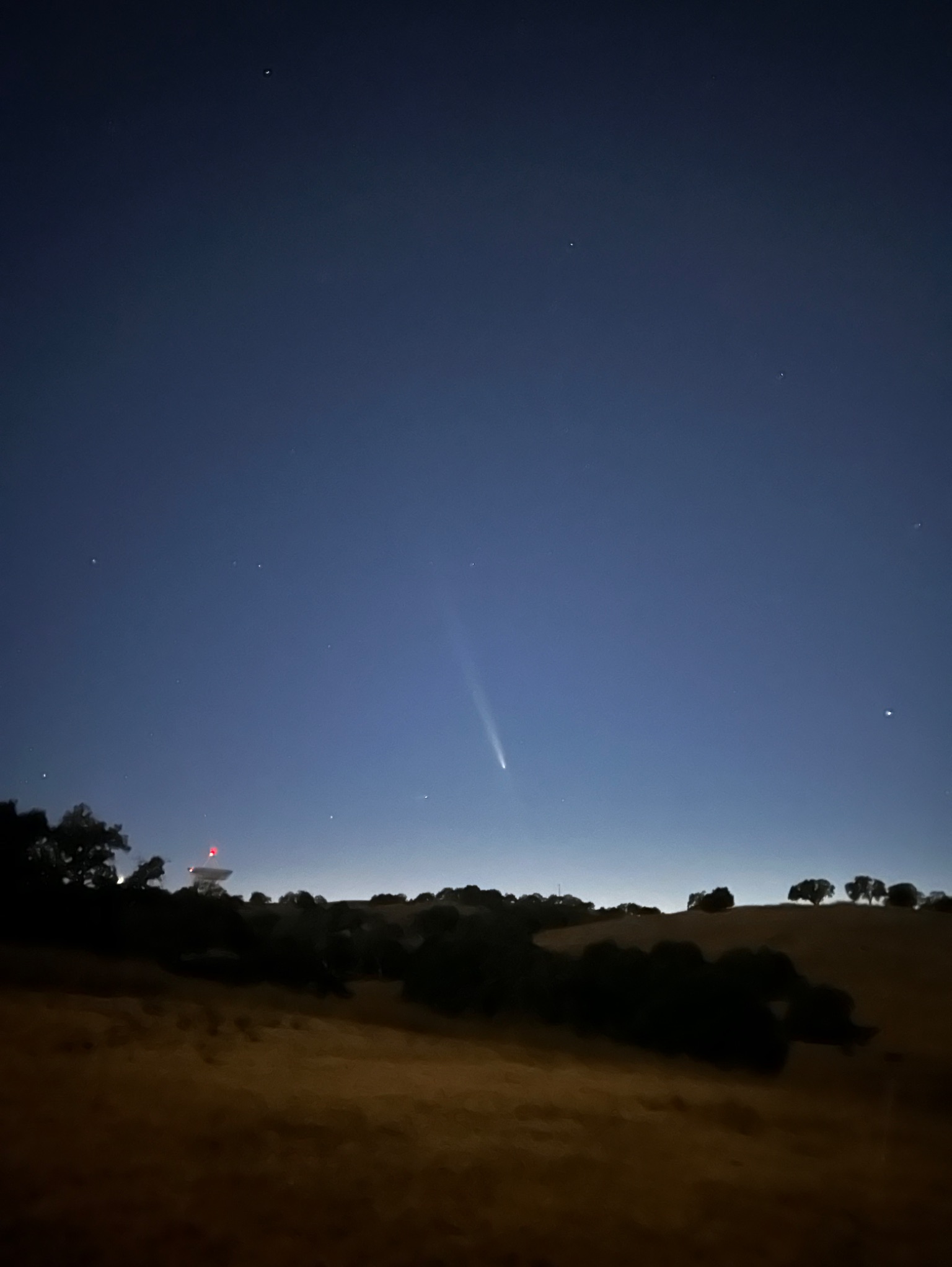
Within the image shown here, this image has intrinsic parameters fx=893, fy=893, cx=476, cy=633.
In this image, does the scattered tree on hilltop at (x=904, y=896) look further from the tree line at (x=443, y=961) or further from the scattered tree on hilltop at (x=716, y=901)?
the tree line at (x=443, y=961)

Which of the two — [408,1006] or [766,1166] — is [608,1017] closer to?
[408,1006]

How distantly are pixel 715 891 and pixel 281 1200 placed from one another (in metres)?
42.6

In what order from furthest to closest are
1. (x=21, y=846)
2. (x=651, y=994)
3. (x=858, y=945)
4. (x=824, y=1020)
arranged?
(x=858, y=945) → (x=21, y=846) → (x=651, y=994) → (x=824, y=1020)

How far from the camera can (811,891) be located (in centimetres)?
4916

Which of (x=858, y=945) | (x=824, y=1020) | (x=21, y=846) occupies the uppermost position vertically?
(x=21, y=846)

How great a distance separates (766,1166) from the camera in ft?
32.0

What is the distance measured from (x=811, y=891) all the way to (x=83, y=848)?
3853 cm

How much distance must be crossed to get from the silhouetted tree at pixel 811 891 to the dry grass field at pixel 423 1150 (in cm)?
3356

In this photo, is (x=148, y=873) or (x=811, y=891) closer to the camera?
(x=148, y=873)

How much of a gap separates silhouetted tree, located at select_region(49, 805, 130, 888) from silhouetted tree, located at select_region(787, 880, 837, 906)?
36.1 metres

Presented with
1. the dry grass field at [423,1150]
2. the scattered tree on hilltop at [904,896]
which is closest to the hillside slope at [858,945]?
the dry grass field at [423,1150]

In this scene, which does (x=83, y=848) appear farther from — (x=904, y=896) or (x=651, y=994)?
(x=904, y=896)

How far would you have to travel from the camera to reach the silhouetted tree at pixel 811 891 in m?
48.9

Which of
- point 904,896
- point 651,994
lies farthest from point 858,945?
point 904,896
